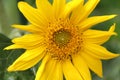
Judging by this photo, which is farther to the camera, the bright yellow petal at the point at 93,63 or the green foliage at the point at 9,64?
the green foliage at the point at 9,64

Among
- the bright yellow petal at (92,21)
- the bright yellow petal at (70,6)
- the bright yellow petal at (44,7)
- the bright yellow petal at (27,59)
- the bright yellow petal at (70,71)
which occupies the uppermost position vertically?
the bright yellow petal at (44,7)

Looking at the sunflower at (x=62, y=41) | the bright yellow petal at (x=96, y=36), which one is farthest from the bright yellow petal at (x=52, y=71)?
the bright yellow petal at (x=96, y=36)

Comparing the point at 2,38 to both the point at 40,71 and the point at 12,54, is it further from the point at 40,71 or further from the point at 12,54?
Result: the point at 40,71

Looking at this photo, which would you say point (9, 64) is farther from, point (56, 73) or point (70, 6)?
point (70, 6)

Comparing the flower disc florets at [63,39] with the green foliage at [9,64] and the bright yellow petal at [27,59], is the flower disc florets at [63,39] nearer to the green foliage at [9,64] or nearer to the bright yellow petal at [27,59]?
the bright yellow petal at [27,59]

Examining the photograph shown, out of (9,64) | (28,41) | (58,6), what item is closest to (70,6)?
(58,6)

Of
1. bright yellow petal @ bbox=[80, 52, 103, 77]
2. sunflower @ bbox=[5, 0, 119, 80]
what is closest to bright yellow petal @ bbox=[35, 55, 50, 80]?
sunflower @ bbox=[5, 0, 119, 80]
